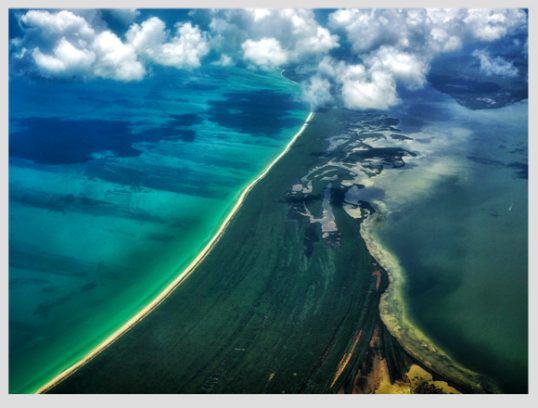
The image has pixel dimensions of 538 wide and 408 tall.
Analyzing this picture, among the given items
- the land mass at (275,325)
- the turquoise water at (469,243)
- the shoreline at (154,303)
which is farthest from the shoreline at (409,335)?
the shoreline at (154,303)

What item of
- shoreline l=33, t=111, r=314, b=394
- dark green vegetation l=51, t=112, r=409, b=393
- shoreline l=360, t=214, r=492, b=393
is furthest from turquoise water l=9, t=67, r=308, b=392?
shoreline l=360, t=214, r=492, b=393

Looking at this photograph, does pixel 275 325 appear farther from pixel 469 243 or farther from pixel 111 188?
pixel 111 188

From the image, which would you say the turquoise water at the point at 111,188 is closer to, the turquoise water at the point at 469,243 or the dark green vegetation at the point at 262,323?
the dark green vegetation at the point at 262,323

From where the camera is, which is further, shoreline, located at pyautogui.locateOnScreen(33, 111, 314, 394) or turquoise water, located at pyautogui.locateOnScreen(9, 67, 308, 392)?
turquoise water, located at pyautogui.locateOnScreen(9, 67, 308, 392)

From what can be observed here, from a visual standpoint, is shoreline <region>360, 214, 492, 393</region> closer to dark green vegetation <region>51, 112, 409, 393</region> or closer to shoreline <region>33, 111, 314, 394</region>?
dark green vegetation <region>51, 112, 409, 393</region>

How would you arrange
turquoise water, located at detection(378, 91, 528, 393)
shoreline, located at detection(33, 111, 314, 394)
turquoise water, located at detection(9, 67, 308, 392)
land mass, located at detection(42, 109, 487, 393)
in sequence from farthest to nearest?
turquoise water, located at detection(9, 67, 308, 392) → turquoise water, located at detection(378, 91, 528, 393) → shoreline, located at detection(33, 111, 314, 394) → land mass, located at detection(42, 109, 487, 393)

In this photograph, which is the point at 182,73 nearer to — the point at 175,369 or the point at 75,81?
the point at 75,81
